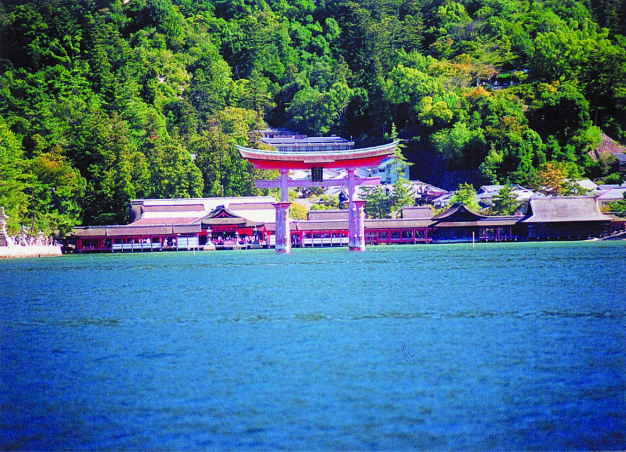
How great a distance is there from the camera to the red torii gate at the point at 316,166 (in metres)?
46.9

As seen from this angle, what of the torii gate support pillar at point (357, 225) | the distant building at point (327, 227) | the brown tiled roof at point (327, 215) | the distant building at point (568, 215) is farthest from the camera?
the brown tiled roof at point (327, 215)

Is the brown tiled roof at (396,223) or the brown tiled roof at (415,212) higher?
the brown tiled roof at (415,212)

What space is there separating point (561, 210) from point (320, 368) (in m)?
44.9

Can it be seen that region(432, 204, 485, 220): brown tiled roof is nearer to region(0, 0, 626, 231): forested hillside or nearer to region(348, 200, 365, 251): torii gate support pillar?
region(348, 200, 365, 251): torii gate support pillar

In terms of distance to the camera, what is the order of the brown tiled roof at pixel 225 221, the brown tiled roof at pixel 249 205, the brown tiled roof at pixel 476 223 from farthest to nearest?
the brown tiled roof at pixel 249 205 → the brown tiled roof at pixel 225 221 → the brown tiled roof at pixel 476 223

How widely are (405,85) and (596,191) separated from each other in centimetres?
2142

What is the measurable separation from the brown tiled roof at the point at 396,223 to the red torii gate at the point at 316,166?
7.54 meters

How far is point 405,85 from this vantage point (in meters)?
75.9

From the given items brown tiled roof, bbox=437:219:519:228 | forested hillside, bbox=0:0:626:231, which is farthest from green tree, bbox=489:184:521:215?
forested hillside, bbox=0:0:626:231

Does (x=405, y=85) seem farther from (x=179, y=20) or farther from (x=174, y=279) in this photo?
(x=174, y=279)

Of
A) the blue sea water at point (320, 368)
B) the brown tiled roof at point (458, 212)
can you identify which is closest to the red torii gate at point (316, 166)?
the brown tiled roof at point (458, 212)

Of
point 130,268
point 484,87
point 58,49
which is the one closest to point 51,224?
point 130,268

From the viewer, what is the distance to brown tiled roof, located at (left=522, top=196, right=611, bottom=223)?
2133 inches

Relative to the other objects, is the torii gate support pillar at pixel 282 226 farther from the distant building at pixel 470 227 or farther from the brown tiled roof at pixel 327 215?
the distant building at pixel 470 227
